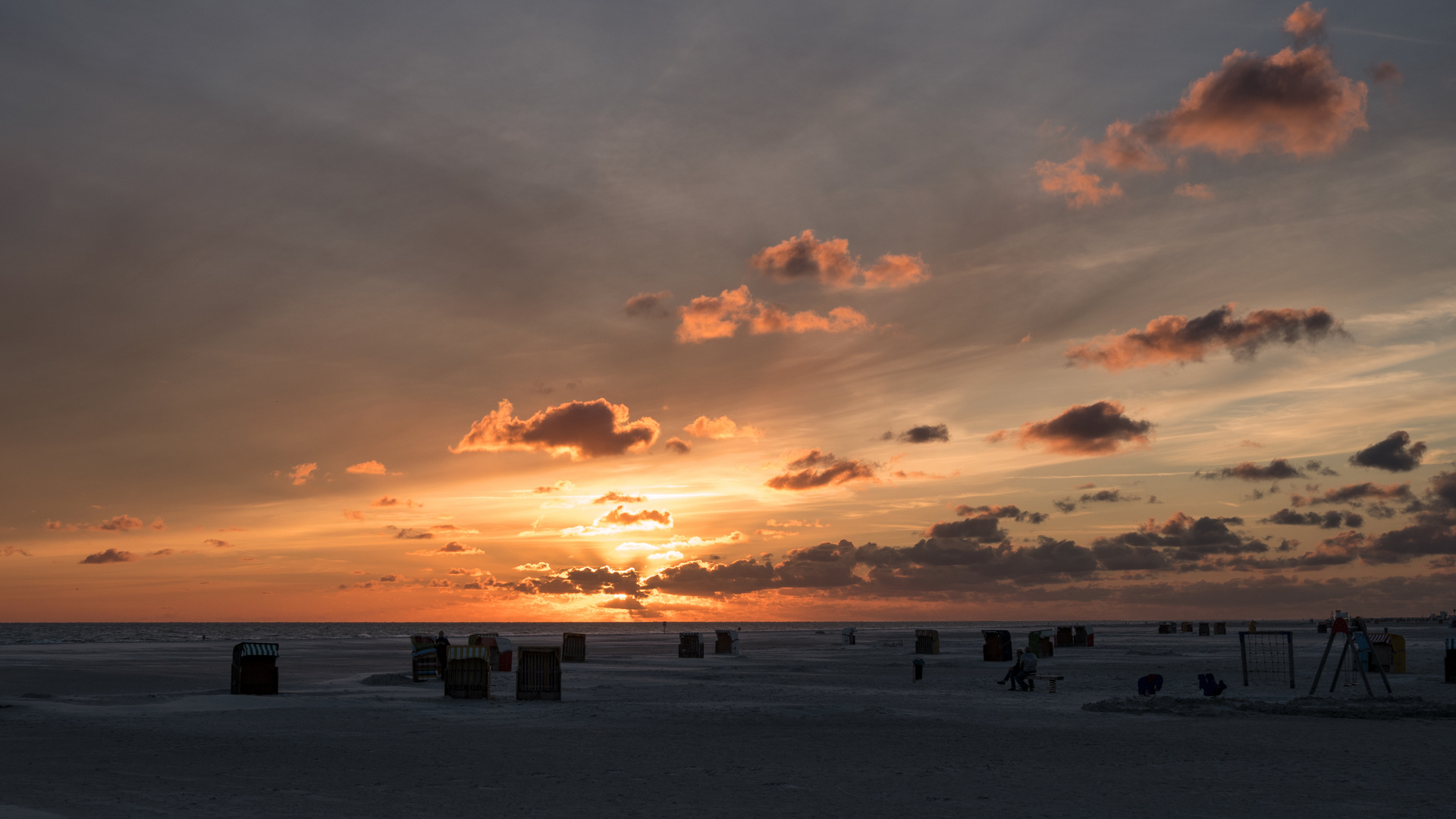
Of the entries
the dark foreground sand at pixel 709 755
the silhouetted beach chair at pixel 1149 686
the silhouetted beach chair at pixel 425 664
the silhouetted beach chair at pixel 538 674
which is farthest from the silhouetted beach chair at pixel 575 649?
the silhouetted beach chair at pixel 1149 686

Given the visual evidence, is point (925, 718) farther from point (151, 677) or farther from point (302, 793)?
point (151, 677)

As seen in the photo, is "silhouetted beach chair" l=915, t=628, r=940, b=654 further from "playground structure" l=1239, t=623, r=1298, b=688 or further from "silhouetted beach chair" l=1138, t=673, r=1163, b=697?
"silhouetted beach chair" l=1138, t=673, r=1163, b=697

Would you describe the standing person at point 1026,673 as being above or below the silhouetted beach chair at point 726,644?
above

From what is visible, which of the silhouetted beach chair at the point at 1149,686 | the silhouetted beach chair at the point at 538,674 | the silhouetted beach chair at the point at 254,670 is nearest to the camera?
the silhouetted beach chair at the point at 1149,686

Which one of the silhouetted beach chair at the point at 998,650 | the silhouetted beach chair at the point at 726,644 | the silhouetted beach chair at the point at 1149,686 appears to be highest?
the silhouetted beach chair at the point at 1149,686

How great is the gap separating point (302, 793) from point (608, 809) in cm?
438

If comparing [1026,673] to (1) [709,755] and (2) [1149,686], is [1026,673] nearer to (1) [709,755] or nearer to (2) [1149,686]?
(2) [1149,686]

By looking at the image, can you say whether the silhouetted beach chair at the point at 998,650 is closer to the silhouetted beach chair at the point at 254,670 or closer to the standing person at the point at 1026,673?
the standing person at the point at 1026,673

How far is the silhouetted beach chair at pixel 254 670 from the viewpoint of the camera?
100 ft

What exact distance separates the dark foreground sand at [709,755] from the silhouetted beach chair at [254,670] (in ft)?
2.12

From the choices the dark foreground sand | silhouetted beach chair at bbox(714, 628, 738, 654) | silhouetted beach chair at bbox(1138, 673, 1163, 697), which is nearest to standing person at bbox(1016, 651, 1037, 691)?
the dark foreground sand

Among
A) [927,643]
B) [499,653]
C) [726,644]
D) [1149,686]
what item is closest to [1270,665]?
[927,643]

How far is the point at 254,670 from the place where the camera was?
1209 inches

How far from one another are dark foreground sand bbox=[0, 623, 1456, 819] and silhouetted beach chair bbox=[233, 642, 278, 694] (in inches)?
25.4
